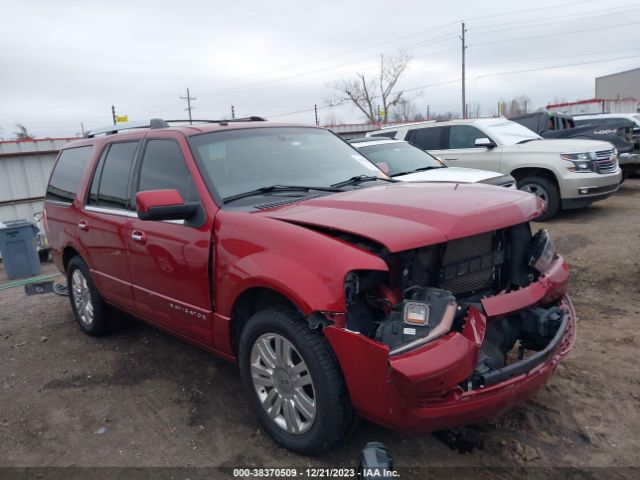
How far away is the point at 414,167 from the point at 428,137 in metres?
2.97

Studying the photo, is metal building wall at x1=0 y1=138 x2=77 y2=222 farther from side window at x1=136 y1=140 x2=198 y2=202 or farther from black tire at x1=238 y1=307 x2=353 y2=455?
black tire at x1=238 y1=307 x2=353 y2=455

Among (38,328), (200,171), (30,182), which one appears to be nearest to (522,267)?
(200,171)

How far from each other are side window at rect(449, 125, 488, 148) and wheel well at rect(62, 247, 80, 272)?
7431 mm

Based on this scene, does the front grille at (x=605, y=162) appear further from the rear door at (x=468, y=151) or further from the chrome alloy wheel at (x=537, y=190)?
the rear door at (x=468, y=151)

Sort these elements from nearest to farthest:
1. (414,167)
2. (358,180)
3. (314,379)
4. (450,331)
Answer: (450,331) < (314,379) < (358,180) < (414,167)

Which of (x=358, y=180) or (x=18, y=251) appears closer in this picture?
(x=358, y=180)

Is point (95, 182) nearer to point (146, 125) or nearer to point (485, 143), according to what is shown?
point (146, 125)

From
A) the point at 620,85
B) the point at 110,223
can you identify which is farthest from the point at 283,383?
the point at 620,85

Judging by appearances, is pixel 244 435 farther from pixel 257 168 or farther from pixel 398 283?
pixel 257 168

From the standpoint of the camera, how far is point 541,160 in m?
8.95

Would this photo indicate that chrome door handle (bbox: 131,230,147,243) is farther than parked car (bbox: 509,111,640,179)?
No

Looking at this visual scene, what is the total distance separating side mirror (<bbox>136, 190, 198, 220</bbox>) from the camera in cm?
314

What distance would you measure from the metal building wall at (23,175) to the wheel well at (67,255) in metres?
9.24

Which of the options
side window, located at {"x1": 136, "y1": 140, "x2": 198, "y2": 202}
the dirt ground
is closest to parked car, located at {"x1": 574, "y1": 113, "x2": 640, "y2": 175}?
the dirt ground
